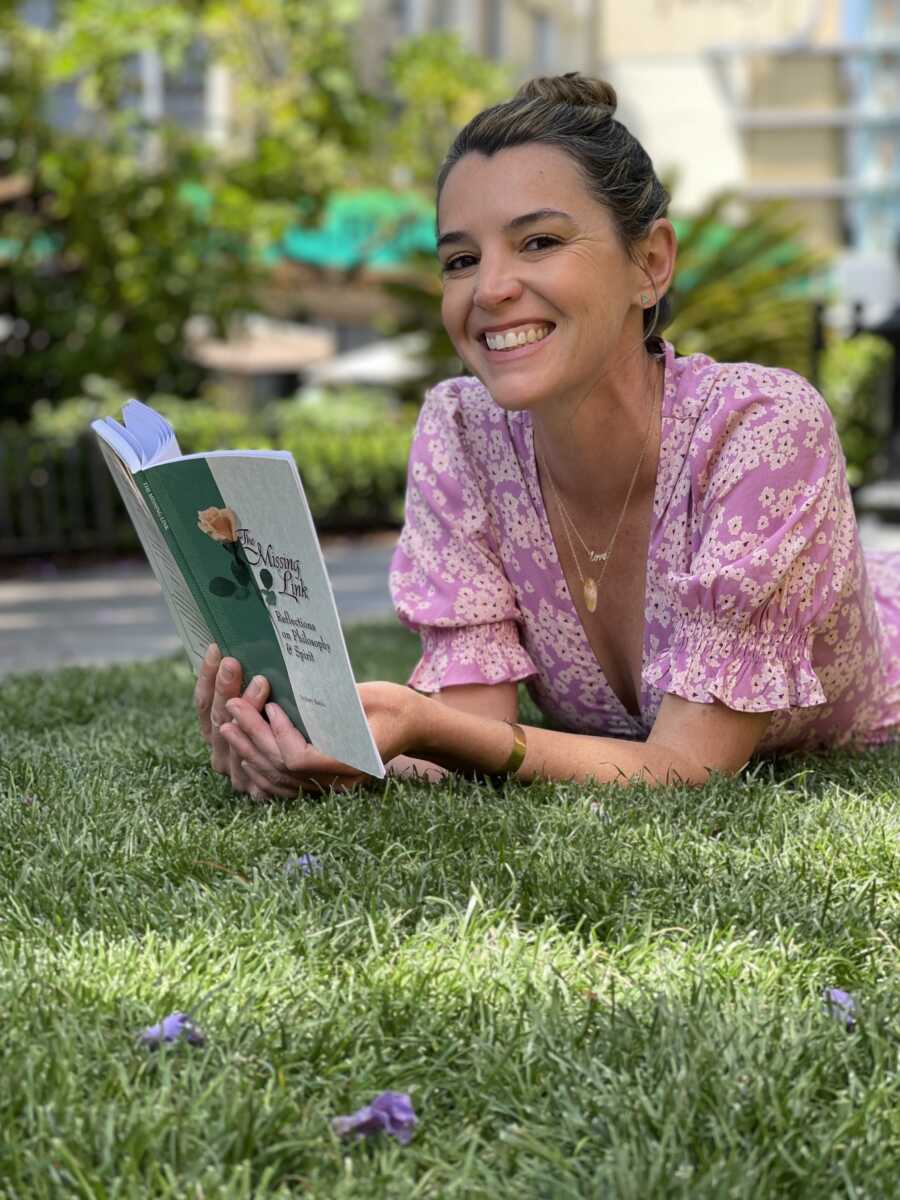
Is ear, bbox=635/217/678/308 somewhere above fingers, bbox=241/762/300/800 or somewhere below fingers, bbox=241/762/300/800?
above

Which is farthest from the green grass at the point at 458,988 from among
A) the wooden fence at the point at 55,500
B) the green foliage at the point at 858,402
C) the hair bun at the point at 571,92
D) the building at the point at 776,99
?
the building at the point at 776,99

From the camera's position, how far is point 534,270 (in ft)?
8.45

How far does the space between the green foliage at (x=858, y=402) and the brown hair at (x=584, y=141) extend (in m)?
10.1

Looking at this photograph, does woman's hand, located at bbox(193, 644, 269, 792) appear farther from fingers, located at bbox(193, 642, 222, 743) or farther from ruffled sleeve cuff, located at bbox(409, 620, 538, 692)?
ruffled sleeve cuff, located at bbox(409, 620, 538, 692)

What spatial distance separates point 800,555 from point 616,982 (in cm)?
100

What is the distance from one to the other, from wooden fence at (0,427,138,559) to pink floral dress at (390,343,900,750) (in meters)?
10.7

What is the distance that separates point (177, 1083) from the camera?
1600 mm

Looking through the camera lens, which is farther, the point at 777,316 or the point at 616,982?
the point at 777,316

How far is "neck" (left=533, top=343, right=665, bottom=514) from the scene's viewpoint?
9.14 ft

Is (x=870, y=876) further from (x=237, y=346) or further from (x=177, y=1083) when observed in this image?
(x=237, y=346)

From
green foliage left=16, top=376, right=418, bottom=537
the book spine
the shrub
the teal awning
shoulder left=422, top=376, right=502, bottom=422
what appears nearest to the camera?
the book spine

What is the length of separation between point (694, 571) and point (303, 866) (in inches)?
33.4

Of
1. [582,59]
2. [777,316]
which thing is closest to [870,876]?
[777,316]

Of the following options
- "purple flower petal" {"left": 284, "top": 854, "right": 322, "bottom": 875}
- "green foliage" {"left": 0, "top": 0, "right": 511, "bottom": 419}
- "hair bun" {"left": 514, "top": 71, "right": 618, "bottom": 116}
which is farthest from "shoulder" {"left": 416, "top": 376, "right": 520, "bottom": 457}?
"green foliage" {"left": 0, "top": 0, "right": 511, "bottom": 419}
